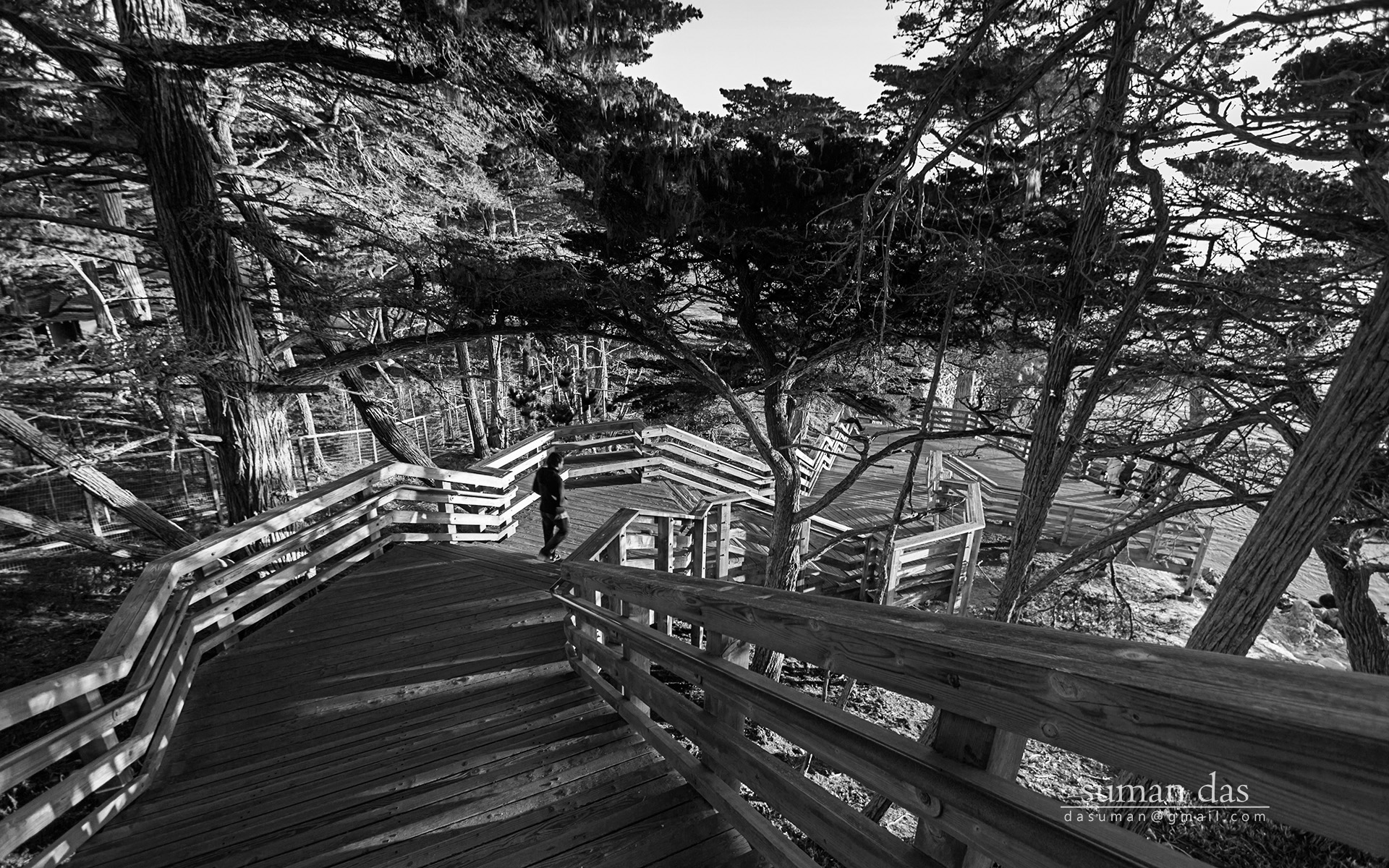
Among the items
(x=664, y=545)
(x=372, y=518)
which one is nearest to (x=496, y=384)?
(x=372, y=518)

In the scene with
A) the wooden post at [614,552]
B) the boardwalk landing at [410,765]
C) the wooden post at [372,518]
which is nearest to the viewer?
the boardwalk landing at [410,765]

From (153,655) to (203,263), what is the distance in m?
5.02

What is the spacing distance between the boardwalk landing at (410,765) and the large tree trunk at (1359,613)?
7399 millimetres

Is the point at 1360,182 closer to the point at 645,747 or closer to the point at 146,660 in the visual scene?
the point at 645,747

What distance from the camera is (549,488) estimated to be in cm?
732

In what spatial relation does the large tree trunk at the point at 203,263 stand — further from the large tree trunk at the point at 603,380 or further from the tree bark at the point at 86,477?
the large tree trunk at the point at 603,380

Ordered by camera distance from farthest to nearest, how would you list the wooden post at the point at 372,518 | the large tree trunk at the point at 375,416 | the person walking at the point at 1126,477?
the large tree trunk at the point at 375,416
the wooden post at the point at 372,518
the person walking at the point at 1126,477

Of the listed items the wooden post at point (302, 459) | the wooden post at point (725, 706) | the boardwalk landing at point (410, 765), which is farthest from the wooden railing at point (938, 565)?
the wooden post at point (302, 459)

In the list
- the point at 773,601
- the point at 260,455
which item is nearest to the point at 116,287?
the point at 260,455

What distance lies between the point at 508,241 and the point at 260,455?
4220 millimetres

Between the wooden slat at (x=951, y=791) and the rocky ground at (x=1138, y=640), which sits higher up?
the wooden slat at (x=951, y=791)

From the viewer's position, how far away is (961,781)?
1.34 m

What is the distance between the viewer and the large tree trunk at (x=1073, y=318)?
445 centimetres

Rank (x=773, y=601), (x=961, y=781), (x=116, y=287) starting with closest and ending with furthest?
(x=961, y=781) → (x=773, y=601) → (x=116, y=287)
